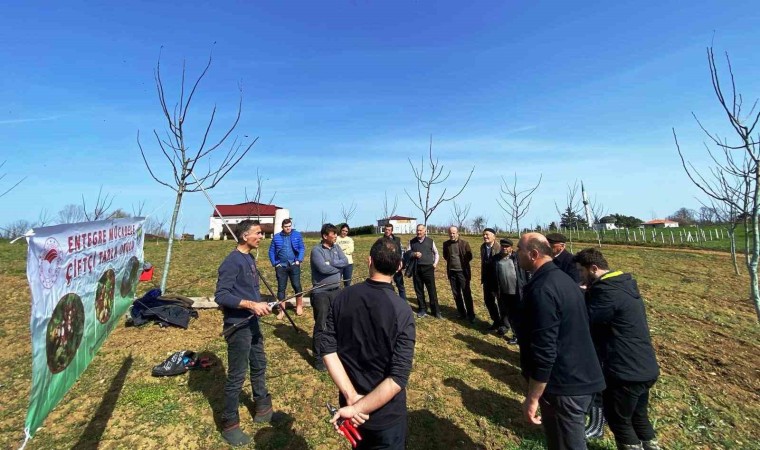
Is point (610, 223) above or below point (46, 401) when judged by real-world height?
above

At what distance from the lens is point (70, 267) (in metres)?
2.52

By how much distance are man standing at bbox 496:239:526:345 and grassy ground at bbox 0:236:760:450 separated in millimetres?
755

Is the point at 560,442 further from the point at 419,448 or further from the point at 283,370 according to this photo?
the point at 283,370

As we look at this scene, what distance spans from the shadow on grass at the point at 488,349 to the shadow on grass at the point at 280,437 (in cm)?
336

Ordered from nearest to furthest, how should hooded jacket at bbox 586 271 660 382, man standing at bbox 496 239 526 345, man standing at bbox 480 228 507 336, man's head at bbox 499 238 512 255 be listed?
hooded jacket at bbox 586 271 660 382 → man standing at bbox 496 239 526 345 → man's head at bbox 499 238 512 255 → man standing at bbox 480 228 507 336

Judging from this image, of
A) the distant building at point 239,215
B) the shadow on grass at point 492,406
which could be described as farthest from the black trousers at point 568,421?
the distant building at point 239,215

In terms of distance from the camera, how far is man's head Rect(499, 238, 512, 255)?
6.11 metres

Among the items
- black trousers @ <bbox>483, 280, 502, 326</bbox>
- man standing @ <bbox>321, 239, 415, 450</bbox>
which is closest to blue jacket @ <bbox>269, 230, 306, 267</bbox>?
black trousers @ <bbox>483, 280, 502, 326</bbox>

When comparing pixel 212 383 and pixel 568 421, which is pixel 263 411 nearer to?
pixel 212 383

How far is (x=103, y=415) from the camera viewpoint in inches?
156

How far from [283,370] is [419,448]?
2.30m

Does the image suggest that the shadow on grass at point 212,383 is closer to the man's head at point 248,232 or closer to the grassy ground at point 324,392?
the grassy ground at point 324,392

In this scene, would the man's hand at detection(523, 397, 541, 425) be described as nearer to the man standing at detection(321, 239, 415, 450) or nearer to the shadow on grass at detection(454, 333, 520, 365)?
the man standing at detection(321, 239, 415, 450)

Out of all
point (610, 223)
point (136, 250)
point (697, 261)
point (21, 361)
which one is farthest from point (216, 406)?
point (610, 223)
